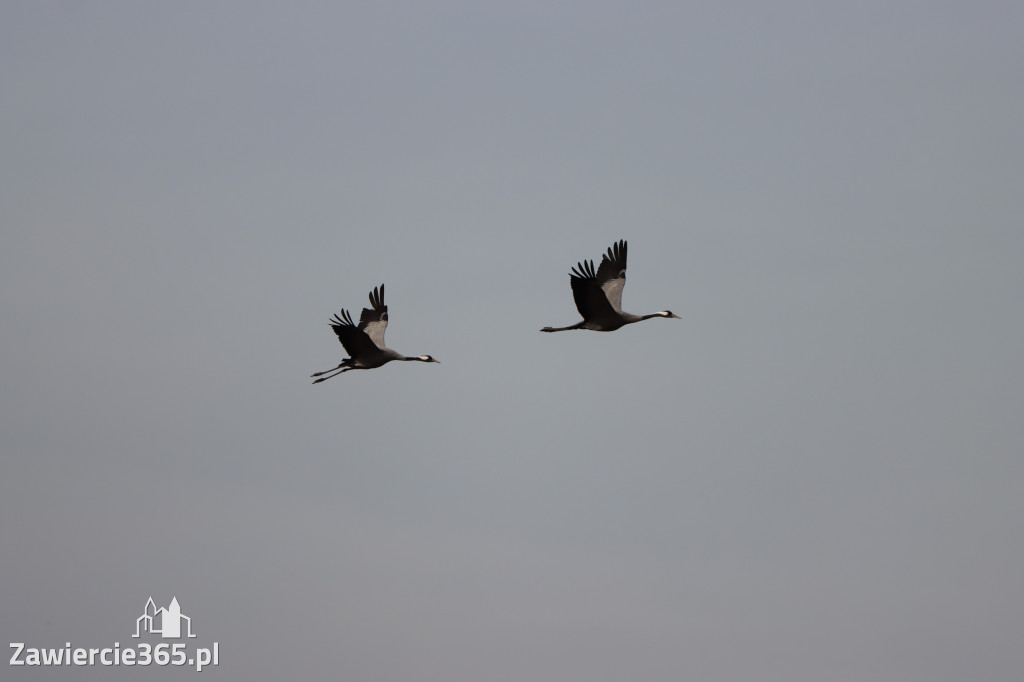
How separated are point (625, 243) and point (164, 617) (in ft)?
128

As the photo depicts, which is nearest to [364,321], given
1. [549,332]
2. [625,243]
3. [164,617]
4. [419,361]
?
[419,361]

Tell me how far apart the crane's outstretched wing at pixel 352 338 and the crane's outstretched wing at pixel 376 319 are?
73cm

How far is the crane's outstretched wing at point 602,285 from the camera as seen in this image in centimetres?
3572

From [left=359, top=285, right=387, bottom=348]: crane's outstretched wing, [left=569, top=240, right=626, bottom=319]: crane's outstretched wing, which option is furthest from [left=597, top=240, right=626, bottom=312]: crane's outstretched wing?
[left=359, top=285, right=387, bottom=348]: crane's outstretched wing

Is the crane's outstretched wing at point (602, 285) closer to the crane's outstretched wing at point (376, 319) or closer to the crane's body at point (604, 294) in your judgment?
the crane's body at point (604, 294)

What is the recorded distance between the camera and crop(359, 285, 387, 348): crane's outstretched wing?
37.7m

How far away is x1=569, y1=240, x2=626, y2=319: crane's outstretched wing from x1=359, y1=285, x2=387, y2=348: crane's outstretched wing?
19.4ft

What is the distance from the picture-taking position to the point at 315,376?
38094mm

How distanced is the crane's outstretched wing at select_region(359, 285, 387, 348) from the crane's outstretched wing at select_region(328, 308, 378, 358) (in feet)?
2.40

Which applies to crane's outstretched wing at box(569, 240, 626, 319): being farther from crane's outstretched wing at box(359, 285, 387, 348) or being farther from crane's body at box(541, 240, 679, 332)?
crane's outstretched wing at box(359, 285, 387, 348)

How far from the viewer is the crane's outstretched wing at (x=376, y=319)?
124 ft

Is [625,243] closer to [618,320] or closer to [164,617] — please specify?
[618,320]

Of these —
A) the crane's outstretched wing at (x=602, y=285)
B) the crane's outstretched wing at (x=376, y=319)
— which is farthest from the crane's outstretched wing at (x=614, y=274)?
the crane's outstretched wing at (x=376, y=319)

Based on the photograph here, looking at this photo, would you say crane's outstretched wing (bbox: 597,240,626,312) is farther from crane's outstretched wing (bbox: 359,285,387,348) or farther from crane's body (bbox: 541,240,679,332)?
crane's outstretched wing (bbox: 359,285,387,348)
